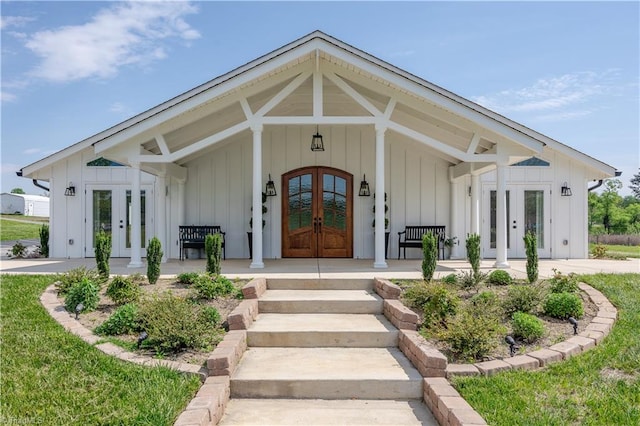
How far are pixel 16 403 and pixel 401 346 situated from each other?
3.57 m

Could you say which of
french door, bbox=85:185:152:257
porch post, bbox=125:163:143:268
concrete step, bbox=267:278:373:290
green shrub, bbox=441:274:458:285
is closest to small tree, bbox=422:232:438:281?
green shrub, bbox=441:274:458:285

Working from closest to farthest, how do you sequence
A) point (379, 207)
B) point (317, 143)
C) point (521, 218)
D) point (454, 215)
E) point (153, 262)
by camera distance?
point (153, 262) → point (379, 207) → point (317, 143) → point (454, 215) → point (521, 218)

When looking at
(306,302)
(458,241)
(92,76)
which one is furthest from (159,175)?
(458,241)

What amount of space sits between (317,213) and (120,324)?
22.3 ft

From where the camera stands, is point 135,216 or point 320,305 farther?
point 135,216

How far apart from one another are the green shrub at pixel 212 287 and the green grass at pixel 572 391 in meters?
3.45

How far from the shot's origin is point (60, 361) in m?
4.16

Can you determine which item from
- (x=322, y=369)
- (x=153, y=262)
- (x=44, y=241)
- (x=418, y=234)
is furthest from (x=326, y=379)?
(x=44, y=241)

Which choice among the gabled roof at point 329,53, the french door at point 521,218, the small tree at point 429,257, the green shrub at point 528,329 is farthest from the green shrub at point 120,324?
the french door at point 521,218

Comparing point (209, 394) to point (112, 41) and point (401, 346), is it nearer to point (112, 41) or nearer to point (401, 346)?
point (401, 346)

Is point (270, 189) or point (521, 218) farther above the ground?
point (270, 189)

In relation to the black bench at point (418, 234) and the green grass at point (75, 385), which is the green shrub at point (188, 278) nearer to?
the green grass at point (75, 385)

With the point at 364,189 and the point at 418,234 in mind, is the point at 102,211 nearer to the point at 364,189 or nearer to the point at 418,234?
the point at 364,189

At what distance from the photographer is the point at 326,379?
397cm
